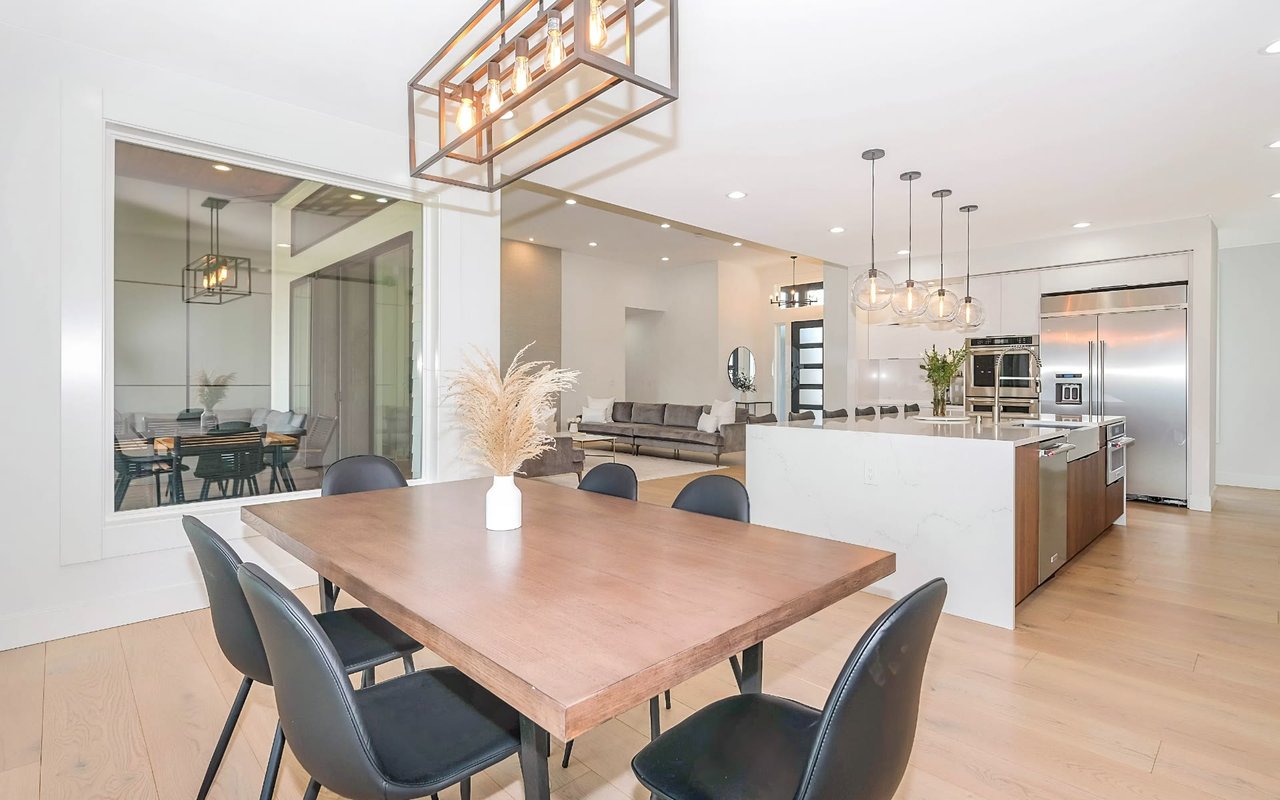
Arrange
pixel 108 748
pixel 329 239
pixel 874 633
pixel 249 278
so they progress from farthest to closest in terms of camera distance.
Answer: pixel 329 239 → pixel 249 278 → pixel 108 748 → pixel 874 633

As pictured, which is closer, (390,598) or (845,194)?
(390,598)

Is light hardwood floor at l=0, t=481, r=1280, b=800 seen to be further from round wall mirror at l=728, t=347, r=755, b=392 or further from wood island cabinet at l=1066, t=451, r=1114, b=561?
round wall mirror at l=728, t=347, r=755, b=392

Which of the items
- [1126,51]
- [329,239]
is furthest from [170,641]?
[1126,51]

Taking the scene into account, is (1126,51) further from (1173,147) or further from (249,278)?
(249,278)

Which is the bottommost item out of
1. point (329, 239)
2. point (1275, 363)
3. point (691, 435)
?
point (691, 435)

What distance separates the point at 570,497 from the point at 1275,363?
788cm

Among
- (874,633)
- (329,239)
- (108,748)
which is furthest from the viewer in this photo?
(329,239)

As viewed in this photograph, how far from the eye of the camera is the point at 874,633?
0.94 meters

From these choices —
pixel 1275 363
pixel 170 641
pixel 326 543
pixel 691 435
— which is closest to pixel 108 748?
pixel 170 641

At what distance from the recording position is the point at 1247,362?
661 centimetres

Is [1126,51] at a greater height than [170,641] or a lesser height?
greater

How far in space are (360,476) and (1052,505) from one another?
11.8 ft

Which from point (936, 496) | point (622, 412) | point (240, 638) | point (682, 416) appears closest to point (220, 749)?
point (240, 638)

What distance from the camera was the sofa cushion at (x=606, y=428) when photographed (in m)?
9.63
